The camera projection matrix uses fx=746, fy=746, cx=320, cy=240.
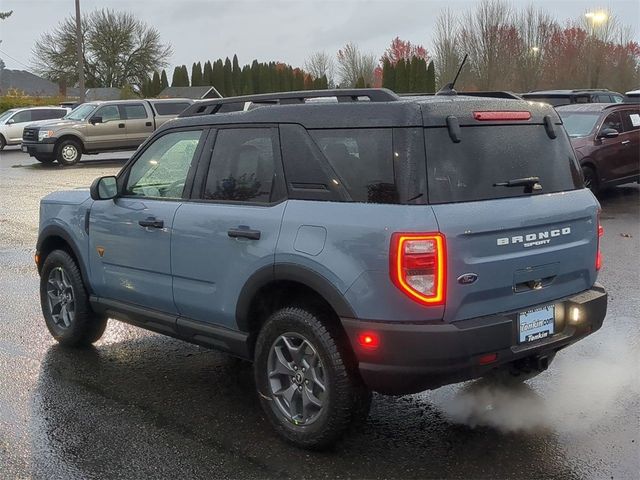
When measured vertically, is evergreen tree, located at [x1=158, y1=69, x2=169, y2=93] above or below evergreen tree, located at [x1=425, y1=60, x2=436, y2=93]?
above

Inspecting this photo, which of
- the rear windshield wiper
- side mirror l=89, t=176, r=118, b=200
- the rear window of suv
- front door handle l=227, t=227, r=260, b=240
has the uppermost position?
the rear window of suv

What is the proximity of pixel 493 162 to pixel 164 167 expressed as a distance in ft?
Answer: 7.64

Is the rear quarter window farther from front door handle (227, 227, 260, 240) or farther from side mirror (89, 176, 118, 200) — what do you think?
front door handle (227, 227, 260, 240)

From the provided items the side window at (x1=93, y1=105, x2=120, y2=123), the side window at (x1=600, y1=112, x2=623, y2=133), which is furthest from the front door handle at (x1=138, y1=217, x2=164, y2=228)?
A: the side window at (x1=93, y1=105, x2=120, y2=123)

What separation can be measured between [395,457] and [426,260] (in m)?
1.12

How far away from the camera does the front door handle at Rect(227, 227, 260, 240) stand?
4.13 metres

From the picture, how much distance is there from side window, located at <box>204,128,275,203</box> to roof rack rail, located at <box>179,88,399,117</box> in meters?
0.26

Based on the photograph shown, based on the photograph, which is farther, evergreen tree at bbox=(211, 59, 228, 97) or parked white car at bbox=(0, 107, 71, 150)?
evergreen tree at bbox=(211, 59, 228, 97)

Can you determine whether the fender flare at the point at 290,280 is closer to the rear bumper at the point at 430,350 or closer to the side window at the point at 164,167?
the rear bumper at the point at 430,350

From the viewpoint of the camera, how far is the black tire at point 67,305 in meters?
5.68

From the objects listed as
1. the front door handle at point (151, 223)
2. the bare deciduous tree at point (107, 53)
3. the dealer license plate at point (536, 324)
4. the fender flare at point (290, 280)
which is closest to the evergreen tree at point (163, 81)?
the bare deciduous tree at point (107, 53)

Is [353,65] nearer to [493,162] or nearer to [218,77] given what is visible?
[218,77]

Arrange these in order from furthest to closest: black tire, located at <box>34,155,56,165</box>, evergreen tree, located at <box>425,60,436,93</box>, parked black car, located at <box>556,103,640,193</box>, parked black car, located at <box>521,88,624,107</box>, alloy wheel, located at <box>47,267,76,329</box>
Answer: evergreen tree, located at <box>425,60,436,93</box> < black tire, located at <box>34,155,56,165</box> < parked black car, located at <box>521,88,624,107</box> < parked black car, located at <box>556,103,640,193</box> < alloy wheel, located at <box>47,267,76,329</box>

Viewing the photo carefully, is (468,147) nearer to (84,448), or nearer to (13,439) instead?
(84,448)
